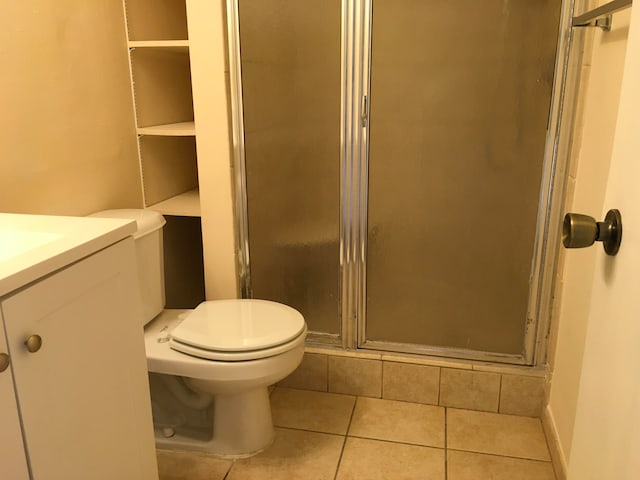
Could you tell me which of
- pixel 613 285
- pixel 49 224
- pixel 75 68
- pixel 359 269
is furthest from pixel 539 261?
pixel 75 68

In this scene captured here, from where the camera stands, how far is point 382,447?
1.92 meters

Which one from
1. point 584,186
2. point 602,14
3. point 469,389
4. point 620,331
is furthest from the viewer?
point 469,389

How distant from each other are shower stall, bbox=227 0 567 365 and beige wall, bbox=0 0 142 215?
0.43 m

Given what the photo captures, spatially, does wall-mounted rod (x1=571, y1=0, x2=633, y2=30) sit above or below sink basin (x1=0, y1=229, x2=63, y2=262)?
above

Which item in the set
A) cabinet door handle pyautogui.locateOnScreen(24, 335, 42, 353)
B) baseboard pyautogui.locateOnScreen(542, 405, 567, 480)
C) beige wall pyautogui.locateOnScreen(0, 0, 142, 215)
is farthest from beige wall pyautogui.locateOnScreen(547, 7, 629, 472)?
beige wall pyautogui.locateOnScreen(0, 0, 142, 215)

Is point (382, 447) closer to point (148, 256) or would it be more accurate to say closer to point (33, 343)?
point (148, 256)

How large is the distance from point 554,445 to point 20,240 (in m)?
1.68

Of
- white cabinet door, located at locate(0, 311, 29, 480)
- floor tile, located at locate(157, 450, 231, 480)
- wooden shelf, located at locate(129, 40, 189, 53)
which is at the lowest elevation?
floor tile, located at locate(157, 450, 231, 480)

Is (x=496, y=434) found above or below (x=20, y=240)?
below

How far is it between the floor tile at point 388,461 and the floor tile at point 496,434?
0.12 m

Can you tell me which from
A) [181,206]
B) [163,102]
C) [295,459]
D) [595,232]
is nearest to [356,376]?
[295,459]

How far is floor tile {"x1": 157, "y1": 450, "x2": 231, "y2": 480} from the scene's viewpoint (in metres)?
1.79

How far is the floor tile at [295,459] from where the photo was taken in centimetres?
179

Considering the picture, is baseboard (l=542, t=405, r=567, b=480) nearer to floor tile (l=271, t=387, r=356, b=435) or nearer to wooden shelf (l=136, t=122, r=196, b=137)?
floor tile (l=271, t=387, r=356, b=435)
